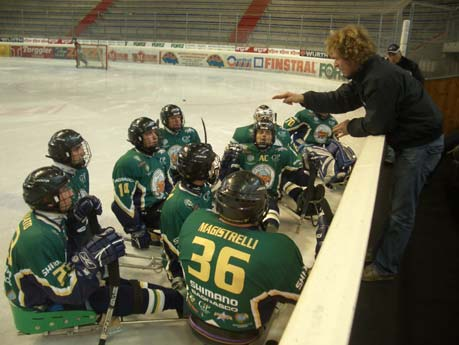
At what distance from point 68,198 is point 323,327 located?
159 centimetres

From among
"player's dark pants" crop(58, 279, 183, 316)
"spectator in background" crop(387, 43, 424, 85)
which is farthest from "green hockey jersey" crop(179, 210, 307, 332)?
"spectator in background" crop(387, 43, 424, 85)

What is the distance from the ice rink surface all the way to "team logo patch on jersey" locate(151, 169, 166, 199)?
0.48 m

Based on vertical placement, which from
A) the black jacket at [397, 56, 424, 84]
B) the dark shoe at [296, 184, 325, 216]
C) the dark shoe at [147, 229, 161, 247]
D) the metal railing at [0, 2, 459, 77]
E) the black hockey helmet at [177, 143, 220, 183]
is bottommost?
the dark shoe at [147, 229, 161, 247]

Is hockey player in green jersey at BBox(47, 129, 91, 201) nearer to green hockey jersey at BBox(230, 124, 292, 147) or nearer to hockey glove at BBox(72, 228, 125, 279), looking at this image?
hockey glove at BBox(72, 228, 125, 279)

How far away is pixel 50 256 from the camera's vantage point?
6.75 ft

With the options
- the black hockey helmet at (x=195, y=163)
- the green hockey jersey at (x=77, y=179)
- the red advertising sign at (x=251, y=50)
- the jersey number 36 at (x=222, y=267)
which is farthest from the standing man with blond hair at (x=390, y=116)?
the red advertising sign at (x=251, y=50)

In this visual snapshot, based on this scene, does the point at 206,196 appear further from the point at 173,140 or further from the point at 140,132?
the point at 173,140

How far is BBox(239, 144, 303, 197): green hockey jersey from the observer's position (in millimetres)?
4141

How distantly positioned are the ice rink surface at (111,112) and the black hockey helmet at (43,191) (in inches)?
31.7

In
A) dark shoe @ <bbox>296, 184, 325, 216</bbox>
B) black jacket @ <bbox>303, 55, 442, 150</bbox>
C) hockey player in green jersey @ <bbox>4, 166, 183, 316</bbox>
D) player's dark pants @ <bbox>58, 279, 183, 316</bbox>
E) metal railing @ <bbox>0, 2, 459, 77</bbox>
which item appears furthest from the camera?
metal railing @ <bbox>0, 2, 459, 77</bbox>

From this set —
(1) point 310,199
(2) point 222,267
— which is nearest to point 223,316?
(2) point 222,267

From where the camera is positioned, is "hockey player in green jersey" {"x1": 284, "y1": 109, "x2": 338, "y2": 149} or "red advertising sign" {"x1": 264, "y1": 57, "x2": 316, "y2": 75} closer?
"hockey player in green jersey" {"x1": 284, "y1": 109, "x2": 338, "y2": 149}

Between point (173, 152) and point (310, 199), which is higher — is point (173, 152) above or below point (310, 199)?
above

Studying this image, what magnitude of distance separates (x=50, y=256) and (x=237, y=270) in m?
0.91
